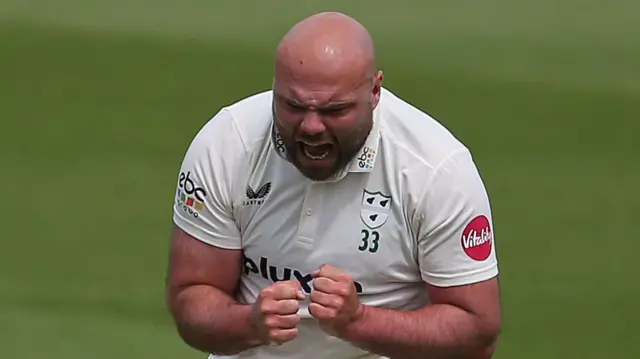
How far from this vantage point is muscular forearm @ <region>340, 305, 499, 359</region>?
9.15ft

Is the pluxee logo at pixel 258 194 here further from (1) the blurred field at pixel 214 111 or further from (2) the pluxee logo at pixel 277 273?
(1) the blurred field at pixel 214 111

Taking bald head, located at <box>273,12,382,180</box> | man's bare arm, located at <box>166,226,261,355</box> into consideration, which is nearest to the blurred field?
man's bare arm, located at <box>166,226,261,355</box>

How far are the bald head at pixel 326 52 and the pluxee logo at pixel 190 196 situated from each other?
1.26ft

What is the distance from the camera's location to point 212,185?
2.87 m

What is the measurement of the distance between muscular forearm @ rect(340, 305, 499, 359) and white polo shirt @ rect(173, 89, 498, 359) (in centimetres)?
7

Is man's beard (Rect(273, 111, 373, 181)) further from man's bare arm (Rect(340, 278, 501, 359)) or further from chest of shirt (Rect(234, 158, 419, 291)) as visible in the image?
man's bare arm (Rect(340, 278, 501, 359))

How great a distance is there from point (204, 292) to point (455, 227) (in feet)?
1.77

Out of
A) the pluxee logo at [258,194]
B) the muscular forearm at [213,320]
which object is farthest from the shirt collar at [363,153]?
the muscular forearm at [213,320]

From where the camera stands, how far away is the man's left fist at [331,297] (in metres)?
2.65
